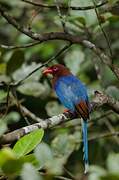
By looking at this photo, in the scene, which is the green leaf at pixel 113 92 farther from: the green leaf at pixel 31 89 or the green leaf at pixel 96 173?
the green leaf at pixel 96 173

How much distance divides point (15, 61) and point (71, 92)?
65 centimetres

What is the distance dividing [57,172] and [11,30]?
5173mm

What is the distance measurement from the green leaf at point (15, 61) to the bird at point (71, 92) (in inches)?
19.8

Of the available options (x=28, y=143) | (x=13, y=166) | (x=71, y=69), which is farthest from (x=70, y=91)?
(x=13, y=166)

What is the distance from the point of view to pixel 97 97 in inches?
130

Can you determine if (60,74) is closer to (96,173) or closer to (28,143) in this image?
(28,143)

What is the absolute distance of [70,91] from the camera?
13.7 ft

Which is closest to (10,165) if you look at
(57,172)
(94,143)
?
(57,172)

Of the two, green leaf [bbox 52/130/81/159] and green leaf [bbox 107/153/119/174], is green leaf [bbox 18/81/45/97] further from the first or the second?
green leaf [bbox 107/153/119/174]

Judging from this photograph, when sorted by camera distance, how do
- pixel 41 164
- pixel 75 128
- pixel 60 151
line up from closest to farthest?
pixel 41 164 < pixel 60 151 < pixel 75 128

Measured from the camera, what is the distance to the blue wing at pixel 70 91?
390 cm

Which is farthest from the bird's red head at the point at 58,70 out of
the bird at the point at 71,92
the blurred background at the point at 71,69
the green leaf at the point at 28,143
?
the green leaf at the point at 28,143

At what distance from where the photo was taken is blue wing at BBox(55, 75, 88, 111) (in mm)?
3898

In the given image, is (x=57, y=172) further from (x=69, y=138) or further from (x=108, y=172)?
(x=69, y=138)
